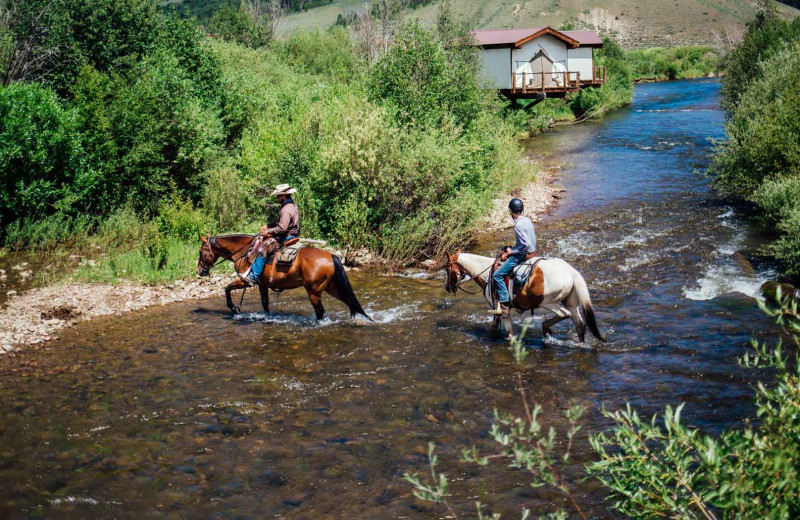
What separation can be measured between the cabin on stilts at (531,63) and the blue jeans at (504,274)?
40847mm

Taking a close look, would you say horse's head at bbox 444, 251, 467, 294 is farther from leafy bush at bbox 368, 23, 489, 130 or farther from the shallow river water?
leafy bush at bbox 368, 23, 489, 130

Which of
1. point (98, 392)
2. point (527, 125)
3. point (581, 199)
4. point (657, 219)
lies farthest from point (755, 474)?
point (527, 125)

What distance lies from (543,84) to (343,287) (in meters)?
41.4

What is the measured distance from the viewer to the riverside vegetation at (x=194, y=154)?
60.2 ft

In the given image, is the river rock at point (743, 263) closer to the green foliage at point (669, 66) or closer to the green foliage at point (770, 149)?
the green foliage at point (770, 149)

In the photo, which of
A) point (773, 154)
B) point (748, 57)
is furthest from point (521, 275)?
point (748, 57)

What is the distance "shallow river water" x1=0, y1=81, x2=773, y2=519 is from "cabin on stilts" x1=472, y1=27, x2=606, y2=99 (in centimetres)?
3656

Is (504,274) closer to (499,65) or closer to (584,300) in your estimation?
(584,300)

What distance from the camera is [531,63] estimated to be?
54.5 metres

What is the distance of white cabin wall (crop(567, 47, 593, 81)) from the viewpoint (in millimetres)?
59031

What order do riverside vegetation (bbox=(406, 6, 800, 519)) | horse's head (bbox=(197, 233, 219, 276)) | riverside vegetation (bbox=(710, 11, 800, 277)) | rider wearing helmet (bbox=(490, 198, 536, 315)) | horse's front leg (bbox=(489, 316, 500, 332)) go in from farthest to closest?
riverside vegetation (bbox=(710, 11, 800, 277)), horse's head (bbox=(197, 233, 219, 276)), horse's front leg (bbox=(489, 316, 500, 332)), rider wearing helmet (bbox=(490, 198, 536, 315)), riverside vegetation (bbox=(406, 6, 800, 519))

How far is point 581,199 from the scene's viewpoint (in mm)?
26109

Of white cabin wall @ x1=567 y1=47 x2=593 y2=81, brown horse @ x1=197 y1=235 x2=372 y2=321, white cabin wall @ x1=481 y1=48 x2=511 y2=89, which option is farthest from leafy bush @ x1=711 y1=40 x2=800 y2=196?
white cabin wall @ x1=567 y1=47 x2=593 y2=81

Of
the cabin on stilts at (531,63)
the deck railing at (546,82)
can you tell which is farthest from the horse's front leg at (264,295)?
the deck railing at (546,82)
